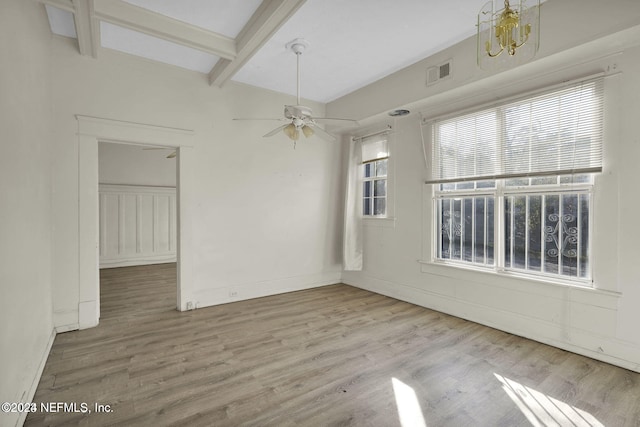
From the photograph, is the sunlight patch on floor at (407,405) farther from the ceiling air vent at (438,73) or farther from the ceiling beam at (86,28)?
the ceiling beam at (86,28)

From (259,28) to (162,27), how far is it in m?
0.95

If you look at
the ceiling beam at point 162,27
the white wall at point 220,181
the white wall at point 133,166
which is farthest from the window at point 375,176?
the white wall at point 133,166

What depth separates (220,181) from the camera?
166 inches

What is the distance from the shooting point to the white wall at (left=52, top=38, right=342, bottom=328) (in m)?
3.24

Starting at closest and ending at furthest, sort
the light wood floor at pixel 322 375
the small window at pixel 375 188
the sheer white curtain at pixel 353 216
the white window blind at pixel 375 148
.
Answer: the light wood floor at pixel 322 375, the white window blind at pixel 375 148, the small window at pixel 375 188, the sheer white curtain at pixel 353 216

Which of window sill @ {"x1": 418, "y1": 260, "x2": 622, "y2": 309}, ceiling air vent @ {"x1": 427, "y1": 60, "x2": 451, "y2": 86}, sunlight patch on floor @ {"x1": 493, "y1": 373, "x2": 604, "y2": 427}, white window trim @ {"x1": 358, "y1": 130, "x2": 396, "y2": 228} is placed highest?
ceiling air vent @ {"x1": 427, "y1": 60, "x2": 451, "y2": 86}

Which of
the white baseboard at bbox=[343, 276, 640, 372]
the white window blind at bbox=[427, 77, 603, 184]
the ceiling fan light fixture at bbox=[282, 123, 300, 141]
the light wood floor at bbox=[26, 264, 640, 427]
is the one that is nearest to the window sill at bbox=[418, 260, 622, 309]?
the white baseboard at bbox=[343, 276, 640, 372]

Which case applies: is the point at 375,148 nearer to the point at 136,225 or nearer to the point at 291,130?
the point at 291,130

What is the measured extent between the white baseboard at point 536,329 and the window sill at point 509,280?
0.94ft

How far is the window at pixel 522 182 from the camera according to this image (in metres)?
2.79

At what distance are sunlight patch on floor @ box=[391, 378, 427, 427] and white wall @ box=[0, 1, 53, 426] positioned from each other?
218 centimetres

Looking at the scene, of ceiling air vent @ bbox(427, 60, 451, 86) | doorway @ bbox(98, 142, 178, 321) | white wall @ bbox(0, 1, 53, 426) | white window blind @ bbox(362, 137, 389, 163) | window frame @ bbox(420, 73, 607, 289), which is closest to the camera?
white wall @ bbox(0, 1, 53, 426)

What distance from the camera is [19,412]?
5.81ft

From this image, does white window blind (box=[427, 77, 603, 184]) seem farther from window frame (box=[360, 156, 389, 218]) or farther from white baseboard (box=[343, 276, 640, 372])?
white baseboard (box=[343, 276, 640, 372])
